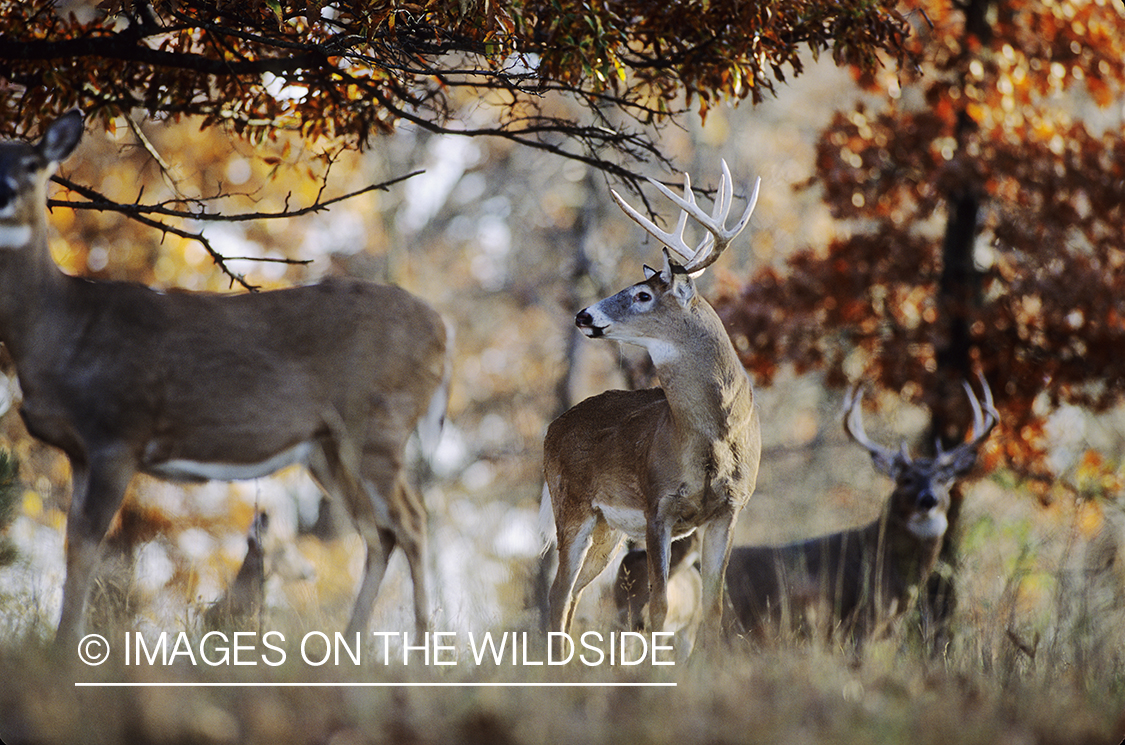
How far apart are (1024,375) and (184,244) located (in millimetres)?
8999

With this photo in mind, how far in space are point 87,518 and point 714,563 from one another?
271 centimetres

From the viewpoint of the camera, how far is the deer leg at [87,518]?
4477mm

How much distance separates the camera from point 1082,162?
25.5ft

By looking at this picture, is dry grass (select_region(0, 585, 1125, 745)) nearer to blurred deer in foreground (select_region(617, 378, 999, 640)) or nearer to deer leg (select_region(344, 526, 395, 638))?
deer leg (select_region(344, 526, 395, 638))

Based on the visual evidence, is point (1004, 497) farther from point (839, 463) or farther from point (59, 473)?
point (59, 473)

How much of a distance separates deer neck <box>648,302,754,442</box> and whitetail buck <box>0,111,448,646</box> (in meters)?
1.58

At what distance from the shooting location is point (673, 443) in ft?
15.1

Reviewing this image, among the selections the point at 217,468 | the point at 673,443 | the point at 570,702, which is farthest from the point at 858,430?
the point at 570,702

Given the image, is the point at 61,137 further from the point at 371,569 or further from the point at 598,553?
the point at 598,553

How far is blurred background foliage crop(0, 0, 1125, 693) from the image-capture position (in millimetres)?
5008

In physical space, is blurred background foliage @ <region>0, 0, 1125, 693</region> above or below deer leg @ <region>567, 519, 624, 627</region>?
above

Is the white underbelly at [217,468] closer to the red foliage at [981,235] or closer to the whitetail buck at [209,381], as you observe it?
the whitetail buck at [209,381]

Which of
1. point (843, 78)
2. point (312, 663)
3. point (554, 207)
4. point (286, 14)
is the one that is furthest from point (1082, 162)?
point (843, 78)

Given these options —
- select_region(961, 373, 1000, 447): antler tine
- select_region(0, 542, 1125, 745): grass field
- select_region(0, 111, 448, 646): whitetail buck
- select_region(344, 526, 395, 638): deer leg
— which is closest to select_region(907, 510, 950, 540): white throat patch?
select_region(961, 373, 1000, 447): antler tine
